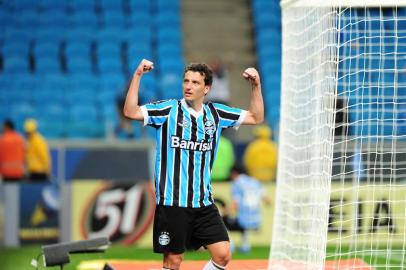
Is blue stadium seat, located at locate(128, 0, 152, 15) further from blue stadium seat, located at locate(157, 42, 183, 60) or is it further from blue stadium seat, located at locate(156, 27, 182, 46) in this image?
blue stadium seat, located at locate(157, 42, 183, 60)

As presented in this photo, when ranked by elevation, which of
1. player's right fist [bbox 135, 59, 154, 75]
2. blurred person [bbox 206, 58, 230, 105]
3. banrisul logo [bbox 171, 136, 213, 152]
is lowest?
banrisul logo [bbox 171, 136, 213, 152]

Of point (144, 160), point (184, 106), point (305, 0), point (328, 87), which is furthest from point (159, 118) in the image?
point (144, 160)

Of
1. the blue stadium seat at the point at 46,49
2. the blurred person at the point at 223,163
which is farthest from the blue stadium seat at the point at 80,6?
the blurred person at the point at 223,163

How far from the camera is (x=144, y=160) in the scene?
→ 16266 millimetres

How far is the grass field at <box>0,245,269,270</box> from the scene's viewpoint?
454 inches

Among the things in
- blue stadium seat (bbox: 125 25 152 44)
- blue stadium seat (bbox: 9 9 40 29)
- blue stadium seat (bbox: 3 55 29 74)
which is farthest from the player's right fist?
blue stadium seat (bbox: 9 9 40 29)

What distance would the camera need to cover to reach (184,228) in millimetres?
7191

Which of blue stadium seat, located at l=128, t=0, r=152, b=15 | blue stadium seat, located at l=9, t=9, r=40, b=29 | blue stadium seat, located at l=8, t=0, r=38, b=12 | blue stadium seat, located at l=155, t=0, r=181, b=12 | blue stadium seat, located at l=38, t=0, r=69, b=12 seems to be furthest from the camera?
blue stadium seat, located at l=155, t=0, r=181, b=12

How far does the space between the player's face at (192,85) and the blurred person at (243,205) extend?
20.7 ft

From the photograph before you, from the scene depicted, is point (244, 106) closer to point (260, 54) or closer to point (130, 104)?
point (260, 54)

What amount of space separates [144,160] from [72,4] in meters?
6.44

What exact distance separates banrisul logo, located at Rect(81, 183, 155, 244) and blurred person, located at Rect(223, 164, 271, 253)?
1.14m

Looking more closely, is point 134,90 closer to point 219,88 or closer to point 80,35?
point 219,88

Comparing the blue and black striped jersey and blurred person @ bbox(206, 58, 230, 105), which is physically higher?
blurred person @ bbox(206, 58, 230, 105)
